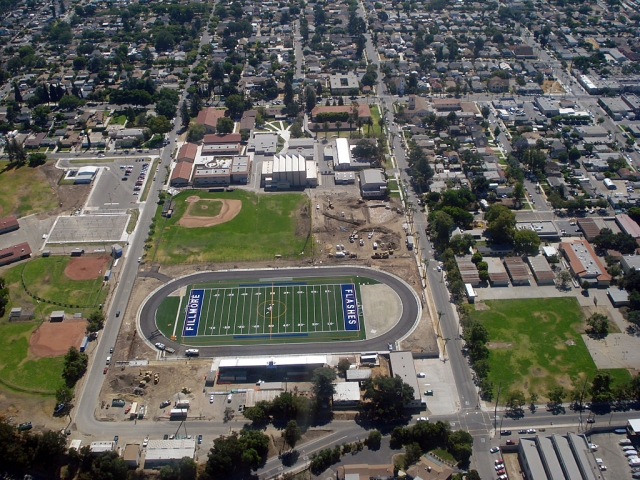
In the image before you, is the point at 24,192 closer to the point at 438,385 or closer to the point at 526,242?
the point at 438,385

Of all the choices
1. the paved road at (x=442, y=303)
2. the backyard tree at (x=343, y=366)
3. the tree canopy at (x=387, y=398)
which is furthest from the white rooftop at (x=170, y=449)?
Answer: the paved road at (x=442, y=303)

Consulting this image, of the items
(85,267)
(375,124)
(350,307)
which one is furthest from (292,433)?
(375,124)

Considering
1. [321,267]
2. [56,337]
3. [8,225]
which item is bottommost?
[56,337]

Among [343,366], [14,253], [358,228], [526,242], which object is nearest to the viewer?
[343,366]

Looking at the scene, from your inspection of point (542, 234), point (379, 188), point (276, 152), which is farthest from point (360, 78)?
point (542, 234)

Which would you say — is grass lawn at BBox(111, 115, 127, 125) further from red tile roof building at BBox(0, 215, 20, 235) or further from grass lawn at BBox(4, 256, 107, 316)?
grass lawn at BBox(4, 256, 107, 316)

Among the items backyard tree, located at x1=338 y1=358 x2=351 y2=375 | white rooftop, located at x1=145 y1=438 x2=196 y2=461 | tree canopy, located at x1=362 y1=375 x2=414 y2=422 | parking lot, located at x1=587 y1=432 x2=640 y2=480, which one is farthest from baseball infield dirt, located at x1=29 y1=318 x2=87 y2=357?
parking lot, located at x1=587 y1=432 x2=640 y2=480
